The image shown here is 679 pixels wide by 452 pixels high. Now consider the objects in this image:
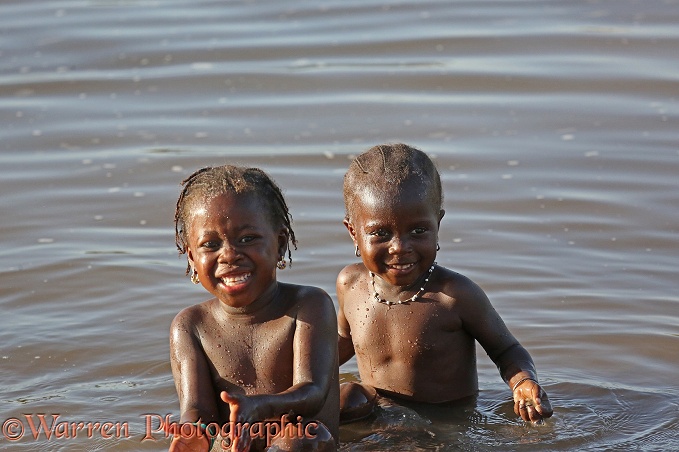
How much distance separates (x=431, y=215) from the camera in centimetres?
518

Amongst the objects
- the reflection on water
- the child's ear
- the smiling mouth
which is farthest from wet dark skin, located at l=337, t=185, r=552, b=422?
the child's ear

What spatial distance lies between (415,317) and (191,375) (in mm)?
1134

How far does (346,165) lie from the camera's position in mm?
9000

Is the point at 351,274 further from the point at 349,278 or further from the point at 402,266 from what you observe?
the point at 402,266

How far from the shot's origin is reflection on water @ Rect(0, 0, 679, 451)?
5.98m

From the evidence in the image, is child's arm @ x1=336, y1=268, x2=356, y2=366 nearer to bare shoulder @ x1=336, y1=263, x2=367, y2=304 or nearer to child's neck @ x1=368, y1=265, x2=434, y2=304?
bare shoulder @ x1=336, y1=263, x2=367, y2=304

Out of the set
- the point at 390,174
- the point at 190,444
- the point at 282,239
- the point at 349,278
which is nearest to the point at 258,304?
the point at 282,239

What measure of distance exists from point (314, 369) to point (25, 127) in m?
6.23

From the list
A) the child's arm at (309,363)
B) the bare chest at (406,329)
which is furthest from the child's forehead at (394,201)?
the child's arm at (309,363)

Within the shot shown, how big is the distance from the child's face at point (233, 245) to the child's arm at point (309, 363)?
0.21m

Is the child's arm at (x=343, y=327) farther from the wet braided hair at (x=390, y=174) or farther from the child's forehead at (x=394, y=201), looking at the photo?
the child's forehead at (x=394, y=201)

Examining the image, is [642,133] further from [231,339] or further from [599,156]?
[231,339]

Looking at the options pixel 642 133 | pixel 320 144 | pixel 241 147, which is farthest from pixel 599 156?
pixel 241 147

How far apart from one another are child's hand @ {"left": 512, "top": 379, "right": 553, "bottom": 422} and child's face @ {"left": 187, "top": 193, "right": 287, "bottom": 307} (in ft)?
3.97
